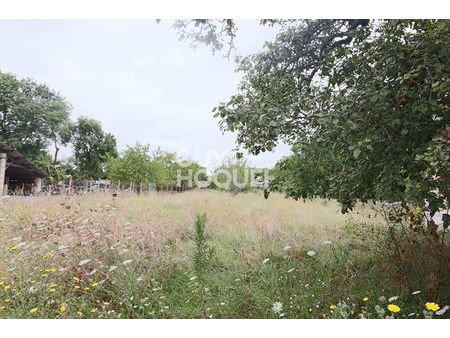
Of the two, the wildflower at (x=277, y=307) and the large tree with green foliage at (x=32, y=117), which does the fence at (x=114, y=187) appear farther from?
the wildflower at (x=277, y=307)

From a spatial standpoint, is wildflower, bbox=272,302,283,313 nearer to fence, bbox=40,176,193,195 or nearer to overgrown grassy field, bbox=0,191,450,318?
overgrown grassy field, bbox=0,191,450,318

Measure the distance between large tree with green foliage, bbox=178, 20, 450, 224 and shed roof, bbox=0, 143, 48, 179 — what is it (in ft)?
24.6

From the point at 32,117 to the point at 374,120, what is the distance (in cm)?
782

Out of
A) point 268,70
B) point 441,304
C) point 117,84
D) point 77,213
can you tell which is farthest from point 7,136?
point 441,304

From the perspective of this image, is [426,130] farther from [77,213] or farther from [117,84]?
[77,213]

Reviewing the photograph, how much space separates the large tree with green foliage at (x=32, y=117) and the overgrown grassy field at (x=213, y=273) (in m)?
2.36

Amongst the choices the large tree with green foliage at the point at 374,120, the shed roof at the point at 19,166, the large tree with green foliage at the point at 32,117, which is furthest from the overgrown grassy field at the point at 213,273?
the shed roof at the point at 19,166

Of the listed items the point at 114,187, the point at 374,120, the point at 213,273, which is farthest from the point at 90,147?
the point at 374,120

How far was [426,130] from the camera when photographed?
6.46 feet

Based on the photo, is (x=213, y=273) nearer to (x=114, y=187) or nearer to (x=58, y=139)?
(x=114, y=187)

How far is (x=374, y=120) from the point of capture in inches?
73.9

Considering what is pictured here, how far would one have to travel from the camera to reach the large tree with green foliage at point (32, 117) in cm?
546

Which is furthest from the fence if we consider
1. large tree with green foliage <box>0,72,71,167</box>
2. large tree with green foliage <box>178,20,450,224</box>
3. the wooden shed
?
large tree with green foliage <box>178,20,450,224</box>

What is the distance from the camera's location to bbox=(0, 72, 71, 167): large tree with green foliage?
5457 millimetres
